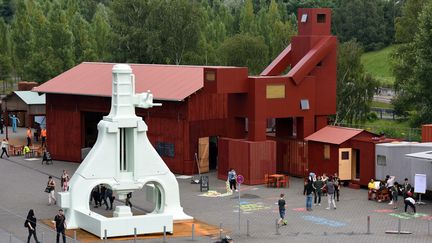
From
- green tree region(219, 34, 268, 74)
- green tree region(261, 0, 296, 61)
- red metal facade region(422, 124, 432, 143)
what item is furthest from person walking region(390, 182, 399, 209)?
green tree region(261, 0, 296, 61)

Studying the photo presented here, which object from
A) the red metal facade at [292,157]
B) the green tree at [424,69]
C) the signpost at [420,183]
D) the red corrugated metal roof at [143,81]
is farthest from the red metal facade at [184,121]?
the green tree at [424,69]

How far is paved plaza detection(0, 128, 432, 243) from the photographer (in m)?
37.3

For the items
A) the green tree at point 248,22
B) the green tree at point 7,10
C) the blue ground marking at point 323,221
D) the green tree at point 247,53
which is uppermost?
the green tree at point 7,10

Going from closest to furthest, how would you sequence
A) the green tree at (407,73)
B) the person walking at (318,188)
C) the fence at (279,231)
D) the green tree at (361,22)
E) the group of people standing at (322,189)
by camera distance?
the fence at (279,231) < the group of people standing at (322,189) < the person walking at (318,188) < the green tree at (407,73) < the green tree at (361,22)

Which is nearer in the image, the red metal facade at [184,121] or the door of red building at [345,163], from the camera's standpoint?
the door of red building at [345,163]

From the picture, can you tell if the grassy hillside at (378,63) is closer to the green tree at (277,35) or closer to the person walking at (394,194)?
the green tree at (277,35)

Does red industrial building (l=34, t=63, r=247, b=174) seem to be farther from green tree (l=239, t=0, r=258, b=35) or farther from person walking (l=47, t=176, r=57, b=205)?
green tree (l=239, t=0, r=258, b=35)

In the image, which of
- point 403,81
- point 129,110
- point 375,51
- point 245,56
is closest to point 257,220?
point 129,110

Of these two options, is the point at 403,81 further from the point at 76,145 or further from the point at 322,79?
the point at 76,145

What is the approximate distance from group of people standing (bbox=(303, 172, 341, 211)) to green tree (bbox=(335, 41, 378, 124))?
88.7 ft

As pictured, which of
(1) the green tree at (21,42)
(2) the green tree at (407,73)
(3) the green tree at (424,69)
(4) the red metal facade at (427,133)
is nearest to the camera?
(4) the red metal facade at (427,133)

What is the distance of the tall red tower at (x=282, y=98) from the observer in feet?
165

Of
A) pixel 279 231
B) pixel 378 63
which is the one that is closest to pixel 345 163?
pixel 279 231

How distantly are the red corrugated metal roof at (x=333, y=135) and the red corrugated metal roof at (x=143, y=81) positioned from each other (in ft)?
22.8
